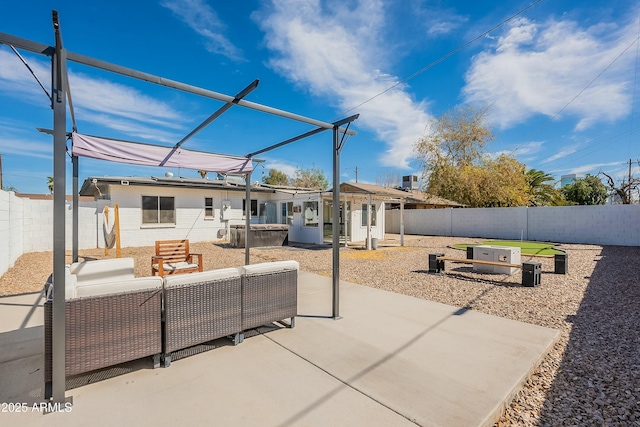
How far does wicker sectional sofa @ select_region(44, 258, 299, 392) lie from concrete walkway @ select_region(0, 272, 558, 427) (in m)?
0.23

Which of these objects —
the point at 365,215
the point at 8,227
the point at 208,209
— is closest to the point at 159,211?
the point at 208,209

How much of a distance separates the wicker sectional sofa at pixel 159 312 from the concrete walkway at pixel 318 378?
231 mm

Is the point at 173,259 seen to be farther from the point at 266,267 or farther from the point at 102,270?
the point at 266,267

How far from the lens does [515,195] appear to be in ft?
65.8

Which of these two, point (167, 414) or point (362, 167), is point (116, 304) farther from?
point (362, 167)

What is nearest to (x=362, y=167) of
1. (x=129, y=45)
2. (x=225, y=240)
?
(x=225, y=240)

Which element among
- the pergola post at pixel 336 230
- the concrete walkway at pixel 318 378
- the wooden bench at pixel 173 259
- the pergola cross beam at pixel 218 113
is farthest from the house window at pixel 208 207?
the pergola post at pixel 336 230

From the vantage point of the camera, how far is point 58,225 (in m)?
2.21

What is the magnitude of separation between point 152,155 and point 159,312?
3401 millimetres

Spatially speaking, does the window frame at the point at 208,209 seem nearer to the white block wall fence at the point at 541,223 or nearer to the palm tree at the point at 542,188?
the white block wall fence at the point at 541,223

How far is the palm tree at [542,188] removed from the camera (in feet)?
75.0

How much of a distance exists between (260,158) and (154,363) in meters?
4.66

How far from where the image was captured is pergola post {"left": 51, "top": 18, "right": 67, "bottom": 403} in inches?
86.8

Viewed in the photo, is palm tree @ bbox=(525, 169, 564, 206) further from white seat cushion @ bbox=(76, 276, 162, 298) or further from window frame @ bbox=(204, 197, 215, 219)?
white seat cushion @ bbox=(76, 276, 162, 298)
